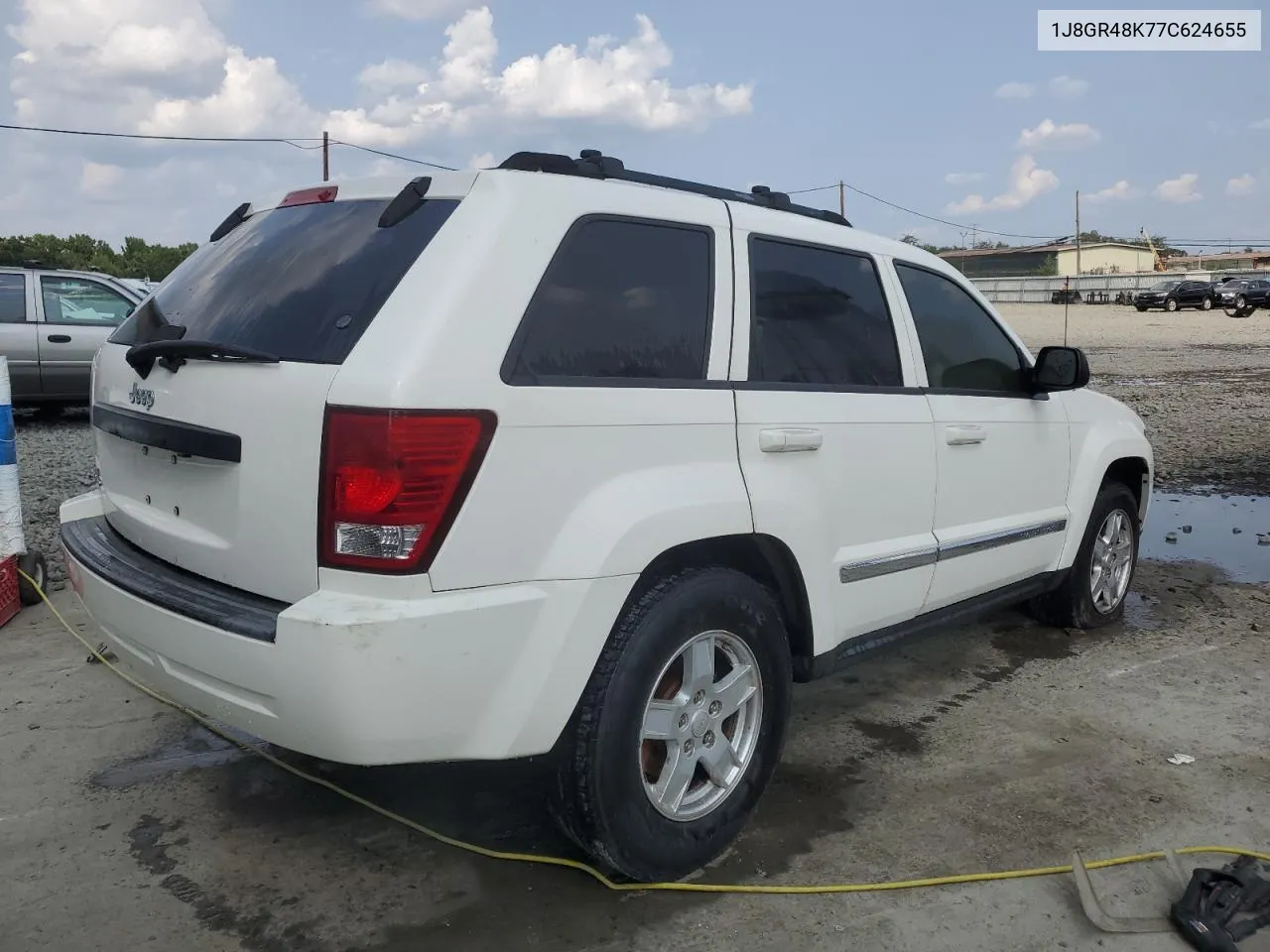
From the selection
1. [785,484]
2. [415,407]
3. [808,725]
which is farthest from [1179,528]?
[415,407]

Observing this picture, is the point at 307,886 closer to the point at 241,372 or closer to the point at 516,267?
Answer: the point at 241,372

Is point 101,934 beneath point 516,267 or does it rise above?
beneath

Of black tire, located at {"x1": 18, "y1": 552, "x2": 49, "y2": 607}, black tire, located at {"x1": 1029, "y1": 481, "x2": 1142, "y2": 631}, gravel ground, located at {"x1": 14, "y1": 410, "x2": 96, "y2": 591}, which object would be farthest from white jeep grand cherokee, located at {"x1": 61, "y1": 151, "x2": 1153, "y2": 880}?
gravel ground, located at {"x1": 14, "y1": 410, "x2": 96, "y2": 591}

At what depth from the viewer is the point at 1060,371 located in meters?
4.36

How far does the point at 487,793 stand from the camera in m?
3.42

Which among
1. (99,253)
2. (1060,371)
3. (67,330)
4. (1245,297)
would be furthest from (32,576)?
(99,253)

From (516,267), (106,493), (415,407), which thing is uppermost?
(516,267)

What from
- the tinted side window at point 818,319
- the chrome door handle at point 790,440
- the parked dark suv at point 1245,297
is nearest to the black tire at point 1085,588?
the tinted side window at point 818,319

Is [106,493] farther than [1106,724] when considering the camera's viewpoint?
No

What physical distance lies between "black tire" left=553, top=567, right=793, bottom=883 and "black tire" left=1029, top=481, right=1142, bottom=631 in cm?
260

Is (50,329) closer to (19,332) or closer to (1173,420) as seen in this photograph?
(19,332)

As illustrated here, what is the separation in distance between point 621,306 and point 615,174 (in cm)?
43

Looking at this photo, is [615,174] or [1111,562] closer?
[615,174]

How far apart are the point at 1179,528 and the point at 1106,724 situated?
13.0 feet
